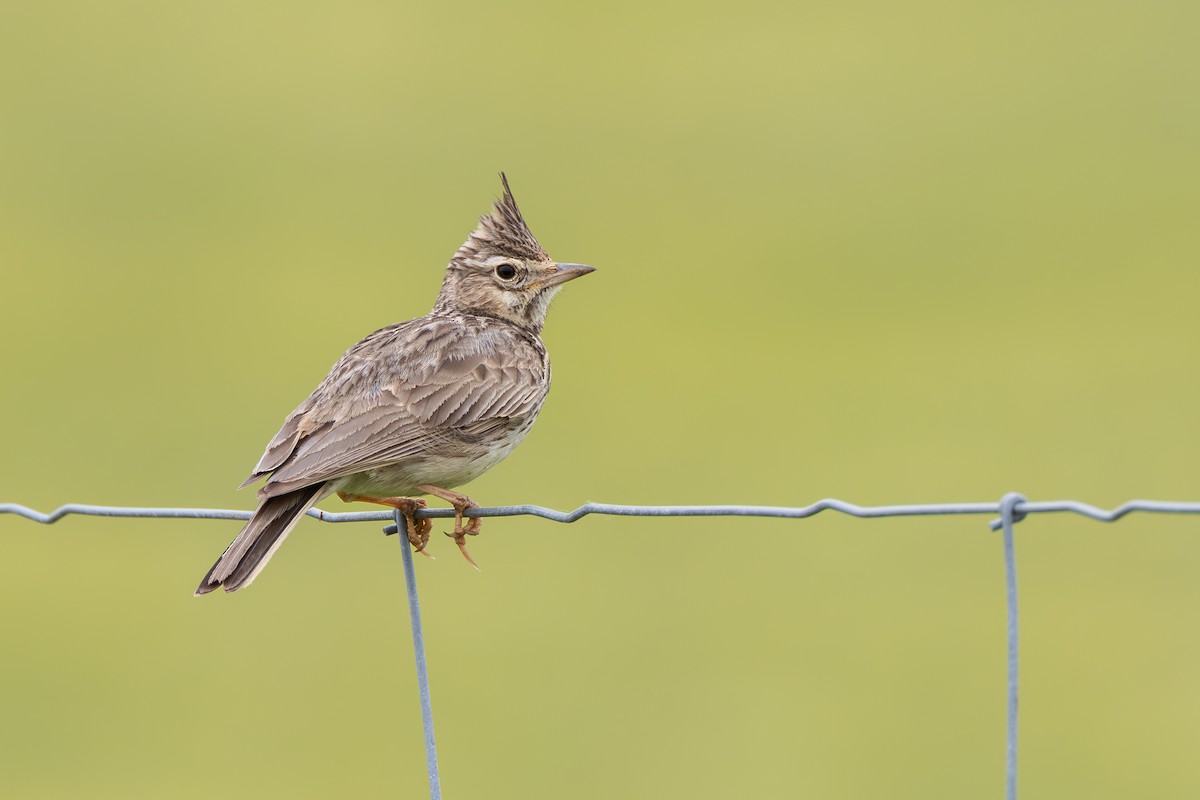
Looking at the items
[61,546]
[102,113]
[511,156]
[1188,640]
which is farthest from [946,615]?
[102,113]

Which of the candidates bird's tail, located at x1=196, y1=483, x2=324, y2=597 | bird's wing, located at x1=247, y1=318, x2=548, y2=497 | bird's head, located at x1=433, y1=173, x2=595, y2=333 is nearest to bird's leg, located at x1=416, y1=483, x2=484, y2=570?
bird's wing, located at x1=247, y1=318, x2=548, y2=497

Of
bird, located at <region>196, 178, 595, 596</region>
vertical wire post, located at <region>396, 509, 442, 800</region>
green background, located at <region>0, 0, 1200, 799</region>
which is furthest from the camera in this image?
green background, located at <region>0, 0, 1200, 799</region>

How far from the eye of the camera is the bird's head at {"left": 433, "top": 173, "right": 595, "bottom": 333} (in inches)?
304

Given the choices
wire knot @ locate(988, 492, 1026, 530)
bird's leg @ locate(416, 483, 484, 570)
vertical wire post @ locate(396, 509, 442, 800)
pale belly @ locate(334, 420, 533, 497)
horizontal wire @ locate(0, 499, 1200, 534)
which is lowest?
vertical wire post @ locate(396, 509, 442, 800)

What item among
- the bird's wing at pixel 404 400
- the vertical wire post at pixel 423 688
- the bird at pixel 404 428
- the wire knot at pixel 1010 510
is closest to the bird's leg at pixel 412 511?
the bird at pixel 404 428

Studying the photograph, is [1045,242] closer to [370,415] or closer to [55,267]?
[55,267]

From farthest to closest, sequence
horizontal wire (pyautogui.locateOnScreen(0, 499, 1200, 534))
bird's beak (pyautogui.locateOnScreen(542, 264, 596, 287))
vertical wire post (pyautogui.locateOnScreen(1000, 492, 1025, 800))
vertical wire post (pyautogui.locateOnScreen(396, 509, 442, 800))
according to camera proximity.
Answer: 1. bird's beak (pyautogui.locateOnScreen(542, 264, 596, 287))
2. vertical wire post (pyautogui.locateOnScreen(396, 509, 442, 800))
3. horizontal wire (pyautogui.locateOnScreen(0, 499, 1200, 534))
4. vertical wire post (pyautogui.locateOnScreen(1000, 492, 1025, 800))

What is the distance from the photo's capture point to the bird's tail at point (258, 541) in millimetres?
5559

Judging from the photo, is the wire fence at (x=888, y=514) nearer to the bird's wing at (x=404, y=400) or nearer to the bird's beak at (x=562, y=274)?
the bird's wing at (x=404, y=400)

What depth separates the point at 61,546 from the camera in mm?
14953

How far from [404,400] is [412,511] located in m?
0.42

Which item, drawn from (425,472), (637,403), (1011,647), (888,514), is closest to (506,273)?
(425,472)

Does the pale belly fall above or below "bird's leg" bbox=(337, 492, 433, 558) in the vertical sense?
above

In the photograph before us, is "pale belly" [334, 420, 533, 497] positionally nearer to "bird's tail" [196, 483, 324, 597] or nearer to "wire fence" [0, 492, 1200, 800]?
"bird's tail" [196, 483, 324, 597]
